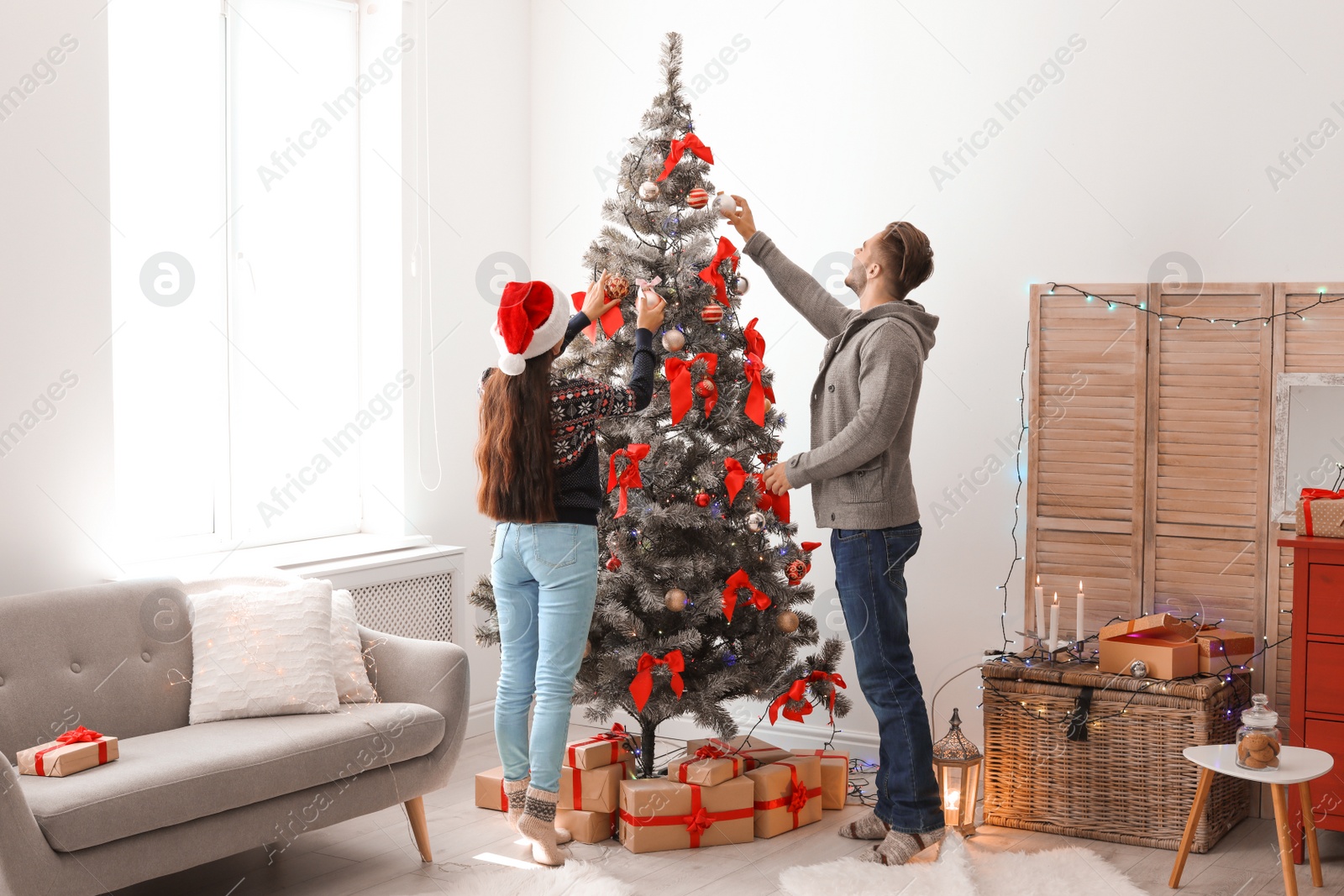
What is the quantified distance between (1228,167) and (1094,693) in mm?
1670

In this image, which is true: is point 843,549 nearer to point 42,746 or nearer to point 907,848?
point 907,848

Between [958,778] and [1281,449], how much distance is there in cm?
138

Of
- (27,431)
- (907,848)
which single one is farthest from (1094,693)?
(27,431)

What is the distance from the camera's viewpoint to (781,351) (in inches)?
176

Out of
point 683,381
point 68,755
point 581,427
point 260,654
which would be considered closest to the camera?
point 68,755

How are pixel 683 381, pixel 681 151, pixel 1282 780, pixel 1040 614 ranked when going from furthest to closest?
pixel 1040 614 → pixel 681 151 → pixel 683 381 → pixel 1282 780

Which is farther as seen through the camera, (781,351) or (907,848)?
(781,351)

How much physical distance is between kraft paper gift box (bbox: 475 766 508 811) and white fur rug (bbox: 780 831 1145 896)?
0.98 meters

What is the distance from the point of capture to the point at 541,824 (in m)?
3.16

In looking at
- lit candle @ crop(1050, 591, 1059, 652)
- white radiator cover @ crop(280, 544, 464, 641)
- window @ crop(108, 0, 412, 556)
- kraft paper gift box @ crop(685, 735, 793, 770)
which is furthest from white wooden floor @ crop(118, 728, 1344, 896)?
window @ crop(108, 0, 412, 556)

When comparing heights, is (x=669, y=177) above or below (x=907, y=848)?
above

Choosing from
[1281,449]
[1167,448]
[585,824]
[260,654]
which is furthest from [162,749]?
[1281,449]

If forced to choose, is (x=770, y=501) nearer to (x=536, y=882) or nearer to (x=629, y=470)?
(x=629, y=470)

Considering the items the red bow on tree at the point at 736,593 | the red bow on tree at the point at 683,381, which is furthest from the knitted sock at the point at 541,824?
the red bow on tree at the point at 683,381
